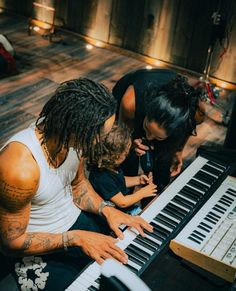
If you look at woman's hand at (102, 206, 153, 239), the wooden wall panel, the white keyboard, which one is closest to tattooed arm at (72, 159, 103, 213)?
woman's hand at (102, 206, 153, 239)

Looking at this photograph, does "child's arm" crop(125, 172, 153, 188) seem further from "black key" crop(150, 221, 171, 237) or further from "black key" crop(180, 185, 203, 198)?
"black key" crop(150, 221, 171, 237)

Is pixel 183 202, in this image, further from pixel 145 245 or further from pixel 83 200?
pixel 83 200

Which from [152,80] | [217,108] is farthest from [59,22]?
[152,80]

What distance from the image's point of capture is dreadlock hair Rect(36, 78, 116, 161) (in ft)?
6.86

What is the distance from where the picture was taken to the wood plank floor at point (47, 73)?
5.52 meters

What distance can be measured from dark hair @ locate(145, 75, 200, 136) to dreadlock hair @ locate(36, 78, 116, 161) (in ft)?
1.90

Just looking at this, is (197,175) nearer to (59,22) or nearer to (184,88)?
(184,88)


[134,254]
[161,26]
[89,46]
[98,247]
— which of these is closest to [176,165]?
[134,254]

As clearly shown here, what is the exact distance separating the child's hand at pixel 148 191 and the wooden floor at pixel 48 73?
2.03 m

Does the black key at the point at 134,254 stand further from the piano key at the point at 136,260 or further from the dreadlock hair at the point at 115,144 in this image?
the dreadlock hair at the point at 115,144

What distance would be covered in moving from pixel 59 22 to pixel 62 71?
5.39 ft

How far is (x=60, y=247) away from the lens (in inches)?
91.5

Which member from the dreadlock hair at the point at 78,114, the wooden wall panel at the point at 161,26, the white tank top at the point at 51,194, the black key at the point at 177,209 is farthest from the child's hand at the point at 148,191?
the wooden wall panel at the point at 161,26

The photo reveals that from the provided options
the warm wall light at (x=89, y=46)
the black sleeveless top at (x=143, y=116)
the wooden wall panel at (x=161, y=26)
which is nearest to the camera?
the black sleeveless top at (x=143, y=116)
